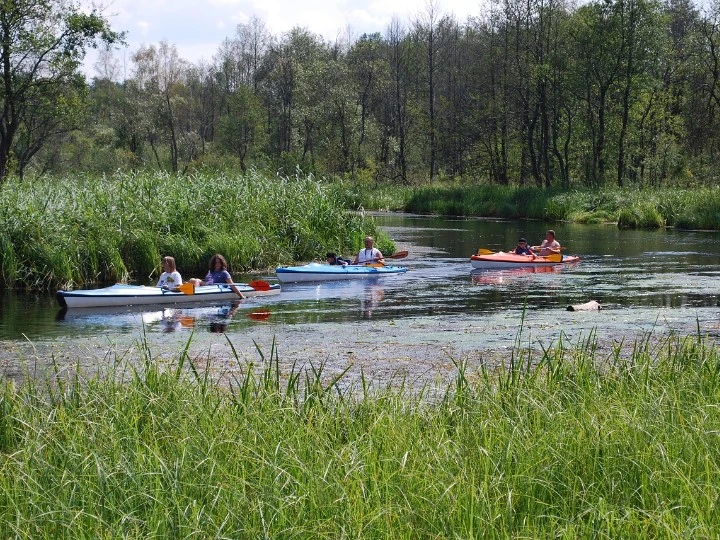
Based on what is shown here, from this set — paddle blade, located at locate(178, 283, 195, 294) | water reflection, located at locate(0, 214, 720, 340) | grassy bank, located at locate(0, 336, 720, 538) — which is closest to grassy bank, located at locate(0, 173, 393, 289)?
water reflection, located at locate(0, 214, 720, 340)

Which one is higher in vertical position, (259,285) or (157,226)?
(157,226)

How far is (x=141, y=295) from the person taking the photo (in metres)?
14.6

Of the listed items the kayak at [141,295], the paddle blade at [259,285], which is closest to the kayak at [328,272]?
the paddle blade at [259,285]

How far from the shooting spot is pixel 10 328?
12422 mm

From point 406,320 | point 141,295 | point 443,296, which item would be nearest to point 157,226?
point 141,295

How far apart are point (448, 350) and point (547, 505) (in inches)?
236

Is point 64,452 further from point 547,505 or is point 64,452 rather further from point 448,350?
point 448,350

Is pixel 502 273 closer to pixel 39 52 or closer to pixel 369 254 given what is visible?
pixel 369 254

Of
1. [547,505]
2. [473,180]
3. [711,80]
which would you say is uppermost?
[711,80]

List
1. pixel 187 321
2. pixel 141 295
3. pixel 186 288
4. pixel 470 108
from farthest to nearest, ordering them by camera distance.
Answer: pixel 470 108, pixel 186 288, pixel 141 295, pixel 187 321

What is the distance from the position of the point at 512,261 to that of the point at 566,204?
18.6m

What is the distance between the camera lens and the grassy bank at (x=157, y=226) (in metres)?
16.3

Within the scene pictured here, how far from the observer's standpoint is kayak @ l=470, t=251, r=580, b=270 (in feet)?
66.9

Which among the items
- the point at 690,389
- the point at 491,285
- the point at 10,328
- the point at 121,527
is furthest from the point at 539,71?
the point at 121,527
